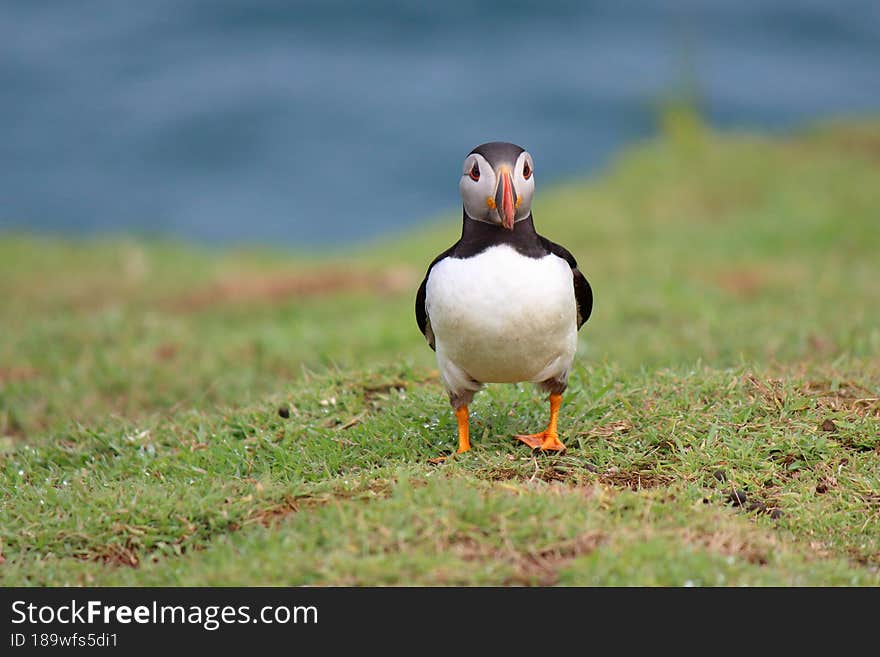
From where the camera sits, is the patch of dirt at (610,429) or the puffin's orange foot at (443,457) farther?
the patch of dirt at (610,429)

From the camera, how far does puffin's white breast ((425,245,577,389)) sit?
14.1 feet

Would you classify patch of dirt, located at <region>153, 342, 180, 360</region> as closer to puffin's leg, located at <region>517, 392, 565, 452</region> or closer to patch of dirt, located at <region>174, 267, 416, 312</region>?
patch of dirt, located at <region>174, 267, 416, 312</region>

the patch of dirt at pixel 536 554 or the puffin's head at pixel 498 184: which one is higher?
the puffin's head at pixel 498 184

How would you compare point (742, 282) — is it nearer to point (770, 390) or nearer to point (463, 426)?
point (770, 390)

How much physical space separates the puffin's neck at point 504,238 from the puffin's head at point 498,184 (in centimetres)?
3

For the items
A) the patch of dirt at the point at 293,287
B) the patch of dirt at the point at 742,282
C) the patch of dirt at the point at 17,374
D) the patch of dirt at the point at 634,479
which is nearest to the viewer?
the patch of dirt at the point at 634,479

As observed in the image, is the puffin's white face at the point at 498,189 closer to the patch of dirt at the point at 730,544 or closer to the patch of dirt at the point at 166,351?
the patch of dirt at the point at 730,544

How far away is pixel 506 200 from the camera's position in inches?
166

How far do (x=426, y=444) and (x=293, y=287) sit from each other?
6.03m

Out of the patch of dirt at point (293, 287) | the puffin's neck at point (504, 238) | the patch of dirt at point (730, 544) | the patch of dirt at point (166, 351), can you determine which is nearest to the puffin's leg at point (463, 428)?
the puffin's neck at point (504, 238)

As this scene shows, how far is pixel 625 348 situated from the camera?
7.48 meters

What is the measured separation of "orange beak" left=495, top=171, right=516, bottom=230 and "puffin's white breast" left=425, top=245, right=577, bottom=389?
154 mm

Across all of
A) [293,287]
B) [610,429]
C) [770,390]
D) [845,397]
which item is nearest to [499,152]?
[610,429]

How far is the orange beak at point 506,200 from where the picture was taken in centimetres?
423
